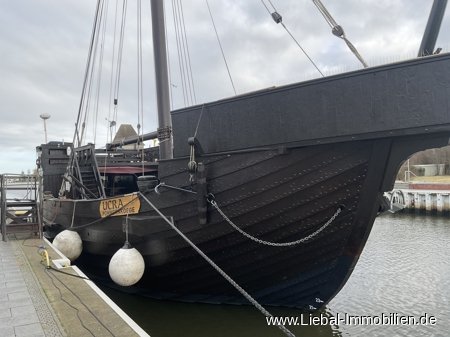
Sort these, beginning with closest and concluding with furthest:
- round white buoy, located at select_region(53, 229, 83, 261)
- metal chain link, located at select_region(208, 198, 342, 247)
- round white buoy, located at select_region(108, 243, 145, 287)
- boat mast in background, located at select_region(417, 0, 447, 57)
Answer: boat mast in background, located at select_region(417, 0, 447, 57) → metal chain link, located at select_region(208, 198, 342, 247) → round white buoy, located at select_region(108, 243, 145, 287) → round white buoy, located at select_region(53, 229, 83, 261)

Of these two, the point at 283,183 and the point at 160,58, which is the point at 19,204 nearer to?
the point at 160,58

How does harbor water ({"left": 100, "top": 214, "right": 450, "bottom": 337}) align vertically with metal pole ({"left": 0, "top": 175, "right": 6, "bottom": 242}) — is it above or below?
below

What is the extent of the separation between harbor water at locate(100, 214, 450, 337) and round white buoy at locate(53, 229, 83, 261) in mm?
1082

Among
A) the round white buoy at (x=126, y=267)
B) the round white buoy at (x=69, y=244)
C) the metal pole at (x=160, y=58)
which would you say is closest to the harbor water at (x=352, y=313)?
the round white buoy at (x=126, y=267)

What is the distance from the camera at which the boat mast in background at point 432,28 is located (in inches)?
145

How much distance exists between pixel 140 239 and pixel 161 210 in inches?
28.9

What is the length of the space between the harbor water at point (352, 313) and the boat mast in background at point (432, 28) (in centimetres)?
391

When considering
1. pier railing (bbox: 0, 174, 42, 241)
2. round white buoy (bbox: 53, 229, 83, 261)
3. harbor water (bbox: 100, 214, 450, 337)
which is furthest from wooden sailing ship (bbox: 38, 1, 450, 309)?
pier railing (bbox: 0, 174, 42, 241)

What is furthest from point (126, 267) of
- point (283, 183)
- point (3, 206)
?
point (3, 206)

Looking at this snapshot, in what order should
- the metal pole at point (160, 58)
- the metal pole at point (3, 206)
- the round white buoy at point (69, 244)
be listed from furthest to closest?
A: the metal pole at point (3, 206), the metal pole at point (160, 58), the round white buoy at point (69, 244)

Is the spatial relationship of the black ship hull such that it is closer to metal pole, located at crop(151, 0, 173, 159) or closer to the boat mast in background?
the boat mast in background

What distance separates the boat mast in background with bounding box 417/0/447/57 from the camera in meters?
3.68

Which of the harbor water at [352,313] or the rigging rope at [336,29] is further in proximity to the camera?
the harbor water at [352,313]

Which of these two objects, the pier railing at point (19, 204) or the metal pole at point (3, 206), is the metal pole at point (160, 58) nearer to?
the pier railing at point (19, 204)
